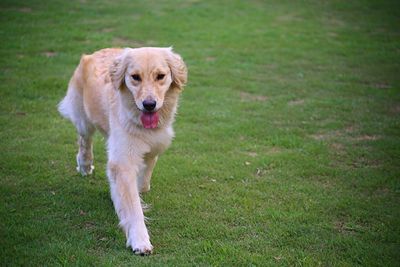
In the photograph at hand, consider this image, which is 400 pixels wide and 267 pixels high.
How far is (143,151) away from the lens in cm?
507

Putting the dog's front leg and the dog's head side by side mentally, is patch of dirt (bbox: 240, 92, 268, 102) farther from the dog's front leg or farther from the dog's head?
the dog's front leg

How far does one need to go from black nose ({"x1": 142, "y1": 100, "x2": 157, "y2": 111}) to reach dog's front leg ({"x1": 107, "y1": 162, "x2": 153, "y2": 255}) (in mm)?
620

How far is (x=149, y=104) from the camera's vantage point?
15.5 feet

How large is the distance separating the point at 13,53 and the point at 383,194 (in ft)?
29.9

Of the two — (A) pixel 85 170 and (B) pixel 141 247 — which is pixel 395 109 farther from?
(B) pixel 141 247

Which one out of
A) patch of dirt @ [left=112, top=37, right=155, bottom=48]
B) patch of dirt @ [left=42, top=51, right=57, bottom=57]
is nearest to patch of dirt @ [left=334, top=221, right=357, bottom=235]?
patch of dirt @ [left=42, top=51, right=57, bottom=57]

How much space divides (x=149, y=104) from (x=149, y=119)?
31 centimetres

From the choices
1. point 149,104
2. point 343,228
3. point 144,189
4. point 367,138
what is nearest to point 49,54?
point 144,189

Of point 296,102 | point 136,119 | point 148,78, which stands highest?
point 148,78

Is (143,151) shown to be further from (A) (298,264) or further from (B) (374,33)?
(B) (374,33)

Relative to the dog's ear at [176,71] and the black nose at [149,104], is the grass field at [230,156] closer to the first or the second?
the black nose at [149,104]

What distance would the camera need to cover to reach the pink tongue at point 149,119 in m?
4.98

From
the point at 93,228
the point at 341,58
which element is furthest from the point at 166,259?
the point at 341,58

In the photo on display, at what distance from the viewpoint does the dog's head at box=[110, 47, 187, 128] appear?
480cm
